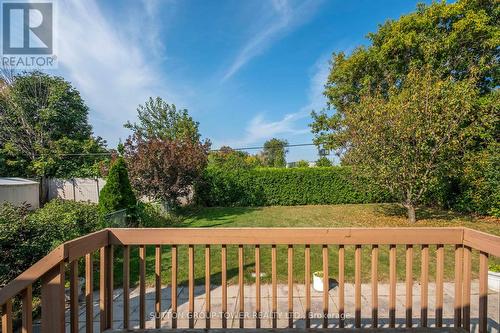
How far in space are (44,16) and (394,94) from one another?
9.51 m

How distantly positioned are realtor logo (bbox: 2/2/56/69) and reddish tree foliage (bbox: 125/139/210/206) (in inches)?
126

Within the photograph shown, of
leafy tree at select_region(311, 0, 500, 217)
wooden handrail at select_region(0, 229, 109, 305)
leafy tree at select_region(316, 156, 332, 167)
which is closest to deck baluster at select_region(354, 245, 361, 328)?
wooden handrail at select_region(0, 229, 109, 305)

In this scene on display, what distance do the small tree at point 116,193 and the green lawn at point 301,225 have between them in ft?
4.93

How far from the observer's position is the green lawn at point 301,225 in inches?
149

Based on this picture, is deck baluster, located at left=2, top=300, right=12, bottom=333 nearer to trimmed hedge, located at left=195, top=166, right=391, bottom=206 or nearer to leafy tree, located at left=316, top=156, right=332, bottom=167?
trimmed hedge, located at left=195, top=166, right=391, bottom=206

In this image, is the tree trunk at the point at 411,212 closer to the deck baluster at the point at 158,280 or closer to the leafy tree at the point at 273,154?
the deck baluster at the point at 158,280

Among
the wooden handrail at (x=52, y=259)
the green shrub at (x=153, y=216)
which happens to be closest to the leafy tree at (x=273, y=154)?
the green shrub at (x=153, y=216)

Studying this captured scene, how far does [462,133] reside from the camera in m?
6.46

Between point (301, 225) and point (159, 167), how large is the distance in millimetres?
4988

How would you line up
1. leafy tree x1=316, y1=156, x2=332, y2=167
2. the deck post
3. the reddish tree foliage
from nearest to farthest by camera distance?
the deck post < the reddish tree foliage < leafy tree x1=316, y1=156, x2=332, y2=167

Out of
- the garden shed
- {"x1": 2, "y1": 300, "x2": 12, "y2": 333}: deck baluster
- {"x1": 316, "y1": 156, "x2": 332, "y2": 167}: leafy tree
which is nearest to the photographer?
{"x1": 2, "y1": 300, "x2": 12, "y2": 333}: deck baluster

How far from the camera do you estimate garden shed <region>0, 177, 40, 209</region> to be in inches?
331

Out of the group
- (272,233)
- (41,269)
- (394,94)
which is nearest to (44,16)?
(41,269)

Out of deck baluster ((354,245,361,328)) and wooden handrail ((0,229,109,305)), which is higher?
wooden handrail ((0,229,109,305))
